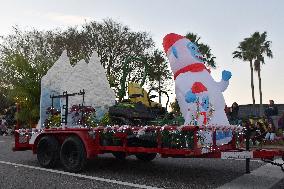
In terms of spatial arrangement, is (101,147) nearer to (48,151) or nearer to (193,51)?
(48,151)

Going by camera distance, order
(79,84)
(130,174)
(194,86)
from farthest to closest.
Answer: (79,84)
(130,174)
(194,86)

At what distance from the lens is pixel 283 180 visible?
743 centimetres

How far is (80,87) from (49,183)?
3.00 m

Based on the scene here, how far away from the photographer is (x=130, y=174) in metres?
8.18

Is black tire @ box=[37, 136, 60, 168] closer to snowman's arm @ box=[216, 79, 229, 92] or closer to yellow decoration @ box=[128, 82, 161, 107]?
yellow decoration @ box=[128, 82, 161, 107]

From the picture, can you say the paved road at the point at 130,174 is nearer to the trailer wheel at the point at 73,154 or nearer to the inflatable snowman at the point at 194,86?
the trailer wheel at the point at 73,154

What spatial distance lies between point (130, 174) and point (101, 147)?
2.66ft

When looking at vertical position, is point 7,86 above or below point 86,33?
below

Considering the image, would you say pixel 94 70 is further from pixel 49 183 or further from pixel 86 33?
pixel 86 33

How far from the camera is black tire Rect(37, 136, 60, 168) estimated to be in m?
8.79

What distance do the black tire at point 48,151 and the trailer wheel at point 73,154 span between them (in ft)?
1.21

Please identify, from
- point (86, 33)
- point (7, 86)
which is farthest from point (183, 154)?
point (7, 86)

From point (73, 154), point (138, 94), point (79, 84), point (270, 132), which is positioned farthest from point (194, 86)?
point (270, 132)

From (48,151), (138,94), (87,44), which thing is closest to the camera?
(138,94)
